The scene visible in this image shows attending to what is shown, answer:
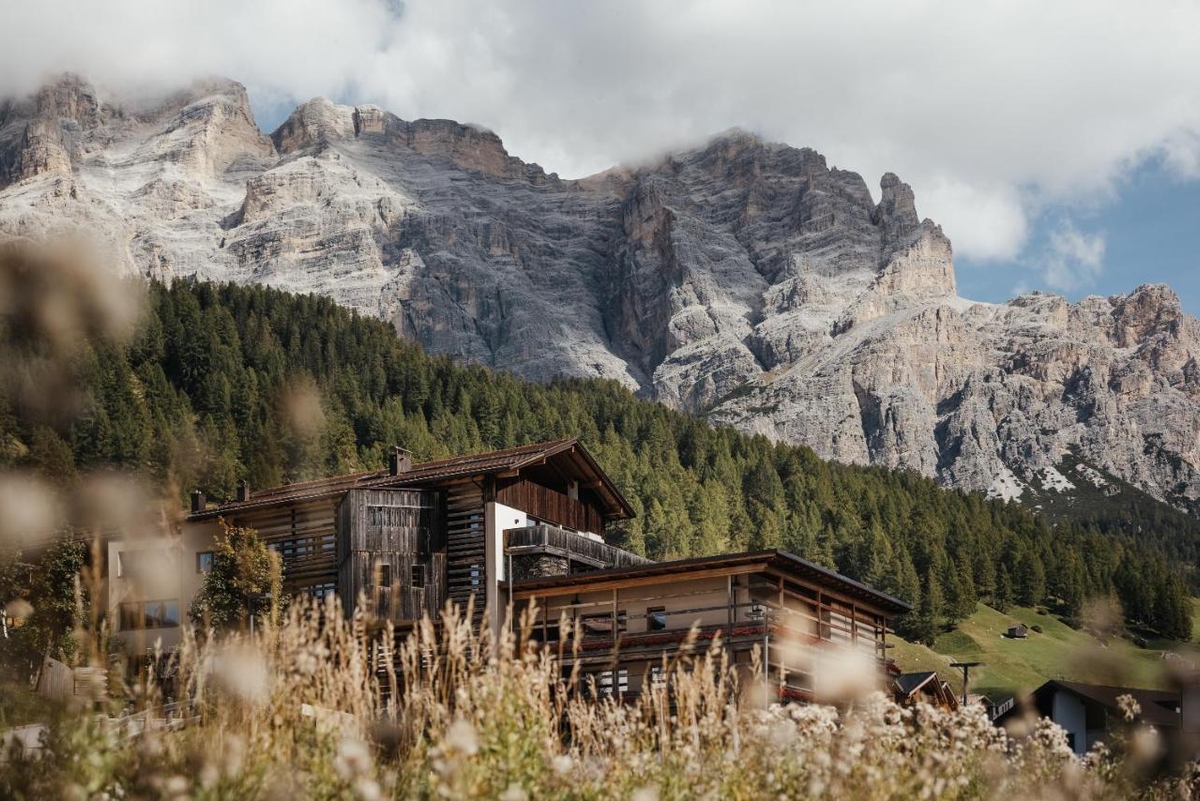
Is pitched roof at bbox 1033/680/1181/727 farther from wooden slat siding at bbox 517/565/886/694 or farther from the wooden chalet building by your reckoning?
wooden slat siding at bbox 517/565/886/694

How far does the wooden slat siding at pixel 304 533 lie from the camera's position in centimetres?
3975

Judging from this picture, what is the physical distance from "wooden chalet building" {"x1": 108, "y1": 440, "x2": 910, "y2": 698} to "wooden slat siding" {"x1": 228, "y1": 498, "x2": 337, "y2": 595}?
4 cm

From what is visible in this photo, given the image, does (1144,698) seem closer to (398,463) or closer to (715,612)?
(715,612)

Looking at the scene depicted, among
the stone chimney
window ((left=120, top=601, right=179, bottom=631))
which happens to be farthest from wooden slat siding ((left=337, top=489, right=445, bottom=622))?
→ window ((left=120, top=601, right=179, bottom=631))

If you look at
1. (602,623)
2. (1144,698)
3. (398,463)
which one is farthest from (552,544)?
(1144,698)

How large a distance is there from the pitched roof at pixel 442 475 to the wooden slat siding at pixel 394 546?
773 millimetres

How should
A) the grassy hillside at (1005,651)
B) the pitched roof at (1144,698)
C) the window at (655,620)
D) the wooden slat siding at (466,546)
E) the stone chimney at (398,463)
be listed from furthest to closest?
the grassy hillside at (1005,651)
the stone chimney at (398,463)
the wooden slat siding at (466,546)
the window at (655,620)
the pitched roof at (1144,698)

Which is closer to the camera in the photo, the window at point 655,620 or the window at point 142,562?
the window at point 655,620

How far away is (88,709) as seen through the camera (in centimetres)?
750

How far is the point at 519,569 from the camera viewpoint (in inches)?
1524

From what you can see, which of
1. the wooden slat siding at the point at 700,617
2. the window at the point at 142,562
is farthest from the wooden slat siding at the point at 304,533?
the wooden slat siding at the point at 700,617

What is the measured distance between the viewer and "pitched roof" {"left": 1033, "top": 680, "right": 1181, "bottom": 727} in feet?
104

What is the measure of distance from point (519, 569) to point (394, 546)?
3846mm

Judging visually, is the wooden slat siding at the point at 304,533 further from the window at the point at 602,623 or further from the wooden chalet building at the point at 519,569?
the window at the point at 602,623
